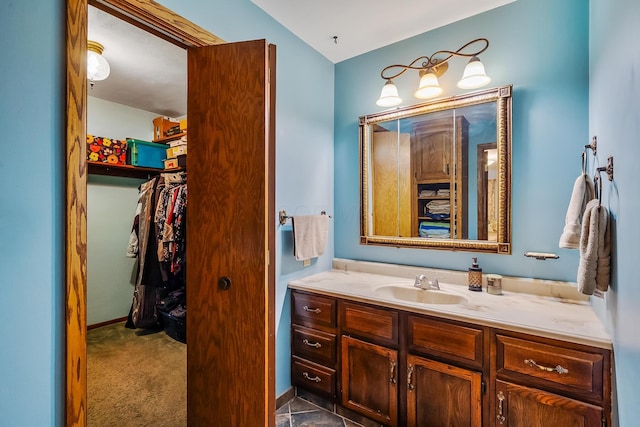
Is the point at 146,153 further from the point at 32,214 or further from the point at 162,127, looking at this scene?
the point at 32,214

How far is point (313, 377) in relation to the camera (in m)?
1.93

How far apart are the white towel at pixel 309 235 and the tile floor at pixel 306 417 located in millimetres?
971

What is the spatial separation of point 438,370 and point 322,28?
2.19 m

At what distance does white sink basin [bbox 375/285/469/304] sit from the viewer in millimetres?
1773

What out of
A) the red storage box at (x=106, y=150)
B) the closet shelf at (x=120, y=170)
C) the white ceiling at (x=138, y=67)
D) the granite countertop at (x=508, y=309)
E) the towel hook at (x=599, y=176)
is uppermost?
the white ceiling at (x=138, y=67)

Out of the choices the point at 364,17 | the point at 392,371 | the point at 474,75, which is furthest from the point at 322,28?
the point at 392,371

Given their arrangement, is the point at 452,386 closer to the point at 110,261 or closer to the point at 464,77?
the point at 464,77

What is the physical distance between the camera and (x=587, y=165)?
5.10 feet

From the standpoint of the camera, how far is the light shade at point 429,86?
1897mm

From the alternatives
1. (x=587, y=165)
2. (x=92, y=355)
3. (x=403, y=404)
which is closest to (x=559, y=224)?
(x=587, y=165)

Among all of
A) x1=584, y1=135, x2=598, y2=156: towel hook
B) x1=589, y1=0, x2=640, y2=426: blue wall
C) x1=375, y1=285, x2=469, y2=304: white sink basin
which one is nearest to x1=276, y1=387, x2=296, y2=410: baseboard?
x1=375, y1=285, x2=469, y2=304: white sink basin

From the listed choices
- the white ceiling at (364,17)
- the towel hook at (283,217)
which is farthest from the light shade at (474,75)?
the towel hook at (283,217)

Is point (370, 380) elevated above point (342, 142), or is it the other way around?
point (342, 142)

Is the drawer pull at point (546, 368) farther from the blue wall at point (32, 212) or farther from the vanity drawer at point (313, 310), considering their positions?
the blue wall at point (32, 212)
